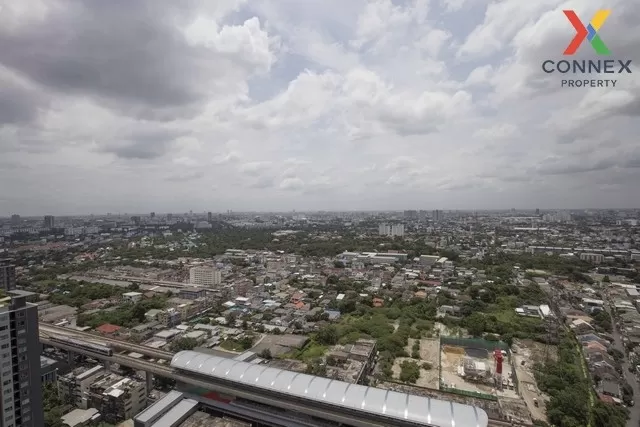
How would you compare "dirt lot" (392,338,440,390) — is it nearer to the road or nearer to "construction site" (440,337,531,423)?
"construction site" (440,337,531,423)

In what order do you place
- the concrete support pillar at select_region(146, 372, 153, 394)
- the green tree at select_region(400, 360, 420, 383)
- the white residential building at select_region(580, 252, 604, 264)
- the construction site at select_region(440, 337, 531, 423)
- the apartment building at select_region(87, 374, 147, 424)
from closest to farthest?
the apartment building at select_region(87, 374, 147, 424)
the construction site at select_region(440, 337, 531, 423)
the concrete support pillar at select_region(146, 372, 153, 394)
the green tree at select_region(400, 360, 420, 383)
the white residential building at select_region(580, 252, 604, 264)

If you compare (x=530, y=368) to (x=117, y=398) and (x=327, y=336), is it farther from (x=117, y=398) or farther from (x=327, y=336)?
(x=117, y=398)

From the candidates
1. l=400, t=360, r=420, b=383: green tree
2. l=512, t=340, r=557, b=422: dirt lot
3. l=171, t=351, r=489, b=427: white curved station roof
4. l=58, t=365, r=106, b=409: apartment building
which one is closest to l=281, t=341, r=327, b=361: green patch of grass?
l=400, t=360, r=420, b=383: green tree

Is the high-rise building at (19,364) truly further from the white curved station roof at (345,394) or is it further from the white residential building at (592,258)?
the white residential building at (592,258)

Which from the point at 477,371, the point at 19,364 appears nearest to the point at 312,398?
the point at 19,364

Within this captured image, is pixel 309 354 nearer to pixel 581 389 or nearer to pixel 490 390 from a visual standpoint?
pixel 490 390

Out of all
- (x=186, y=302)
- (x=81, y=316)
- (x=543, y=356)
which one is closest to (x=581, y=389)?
(x=543, y=356)
